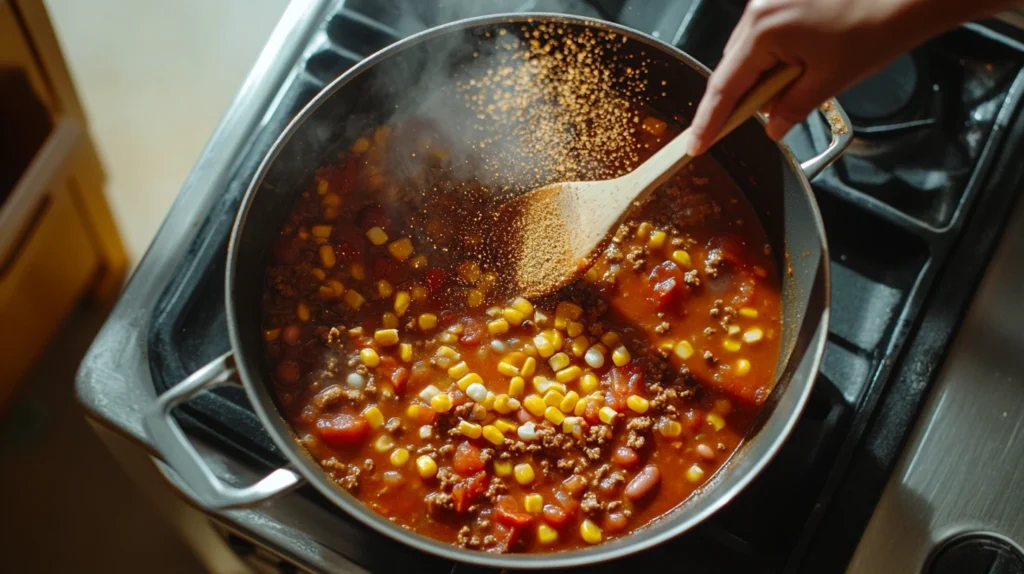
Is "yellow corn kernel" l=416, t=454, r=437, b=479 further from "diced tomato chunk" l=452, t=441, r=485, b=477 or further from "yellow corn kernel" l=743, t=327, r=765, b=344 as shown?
"yellow corn kernel" l=743, t=327, r=765, b=344

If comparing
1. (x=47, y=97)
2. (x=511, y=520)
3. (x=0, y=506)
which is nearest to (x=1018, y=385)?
(x=511, y=520)

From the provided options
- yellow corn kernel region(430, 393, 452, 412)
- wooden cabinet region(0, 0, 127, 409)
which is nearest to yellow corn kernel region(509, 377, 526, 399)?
yellow corn kernel region(430, 393, 452, 412)

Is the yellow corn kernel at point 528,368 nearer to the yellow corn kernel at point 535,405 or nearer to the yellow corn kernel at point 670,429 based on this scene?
the yellow corn kernel at point 535,405

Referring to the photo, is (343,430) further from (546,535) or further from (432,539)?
(546,535)

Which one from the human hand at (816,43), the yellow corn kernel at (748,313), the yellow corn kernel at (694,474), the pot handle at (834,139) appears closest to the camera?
the human hand at (816,43)

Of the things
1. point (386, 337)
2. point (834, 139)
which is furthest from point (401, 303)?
Answer: point (834, 139)

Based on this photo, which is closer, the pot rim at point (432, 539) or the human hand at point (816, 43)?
the human hand at point (816, 43)

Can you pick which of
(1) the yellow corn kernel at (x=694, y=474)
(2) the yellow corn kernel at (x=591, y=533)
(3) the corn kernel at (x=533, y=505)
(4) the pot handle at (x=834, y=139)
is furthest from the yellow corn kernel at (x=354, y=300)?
(4) the pot handle at (x=834, y=139)
